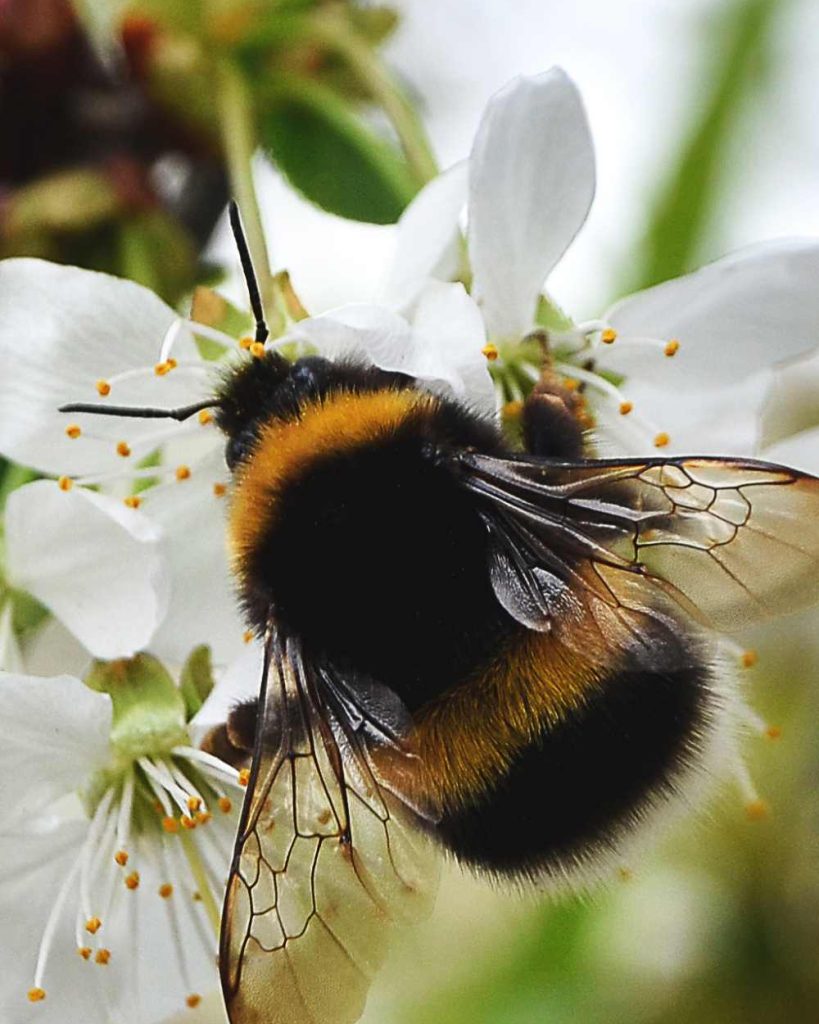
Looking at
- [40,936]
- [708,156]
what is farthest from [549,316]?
[708,156]

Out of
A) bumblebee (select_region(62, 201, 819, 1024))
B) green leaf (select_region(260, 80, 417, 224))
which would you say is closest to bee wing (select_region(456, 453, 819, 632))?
bumblebee (select_region(62, 201, 819, 1024))

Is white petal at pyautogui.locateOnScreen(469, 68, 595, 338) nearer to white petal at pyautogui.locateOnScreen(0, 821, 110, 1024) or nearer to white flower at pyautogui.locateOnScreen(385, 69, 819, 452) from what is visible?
white flower at pyautogui.locateOnScreen(385, 69, 819, 452)

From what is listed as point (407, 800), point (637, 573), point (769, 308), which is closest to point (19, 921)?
point (407, 800)

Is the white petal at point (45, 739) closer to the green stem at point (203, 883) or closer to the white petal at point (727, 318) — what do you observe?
the green stem at point (203, 883)

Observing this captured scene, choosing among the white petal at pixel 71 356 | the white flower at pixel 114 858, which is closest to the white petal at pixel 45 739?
the white flower at pixel 114 858

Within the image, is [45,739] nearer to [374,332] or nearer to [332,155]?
[374,332]
